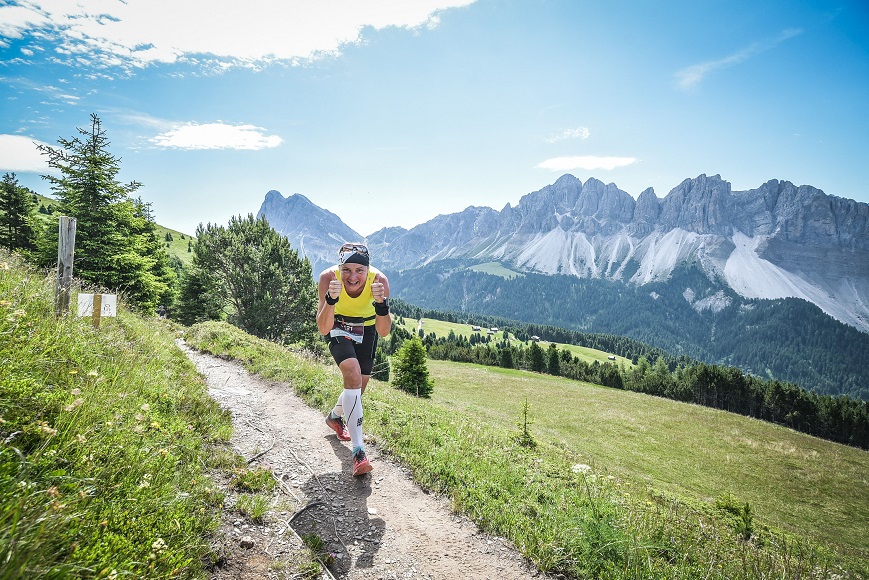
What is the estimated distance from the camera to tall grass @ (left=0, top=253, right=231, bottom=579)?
225 cm

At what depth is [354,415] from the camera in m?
6.37

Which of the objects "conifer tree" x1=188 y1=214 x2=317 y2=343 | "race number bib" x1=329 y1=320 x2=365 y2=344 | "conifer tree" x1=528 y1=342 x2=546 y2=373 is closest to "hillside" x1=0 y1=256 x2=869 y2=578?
"race number bib" x1=329 y1=320 x2=365 y2=344

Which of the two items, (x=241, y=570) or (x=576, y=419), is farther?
(x=576, y=419)

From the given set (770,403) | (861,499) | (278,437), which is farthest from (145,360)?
(770,403)

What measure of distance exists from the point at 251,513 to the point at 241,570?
38.1 inches

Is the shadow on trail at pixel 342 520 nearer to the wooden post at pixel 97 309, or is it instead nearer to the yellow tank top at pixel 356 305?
the yellow tank top at pixel 356 305

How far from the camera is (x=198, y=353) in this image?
15812 millimetres

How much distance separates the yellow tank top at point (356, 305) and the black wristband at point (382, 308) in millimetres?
136

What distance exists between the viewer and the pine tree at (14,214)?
38.5 meters

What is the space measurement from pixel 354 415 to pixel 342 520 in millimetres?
1687

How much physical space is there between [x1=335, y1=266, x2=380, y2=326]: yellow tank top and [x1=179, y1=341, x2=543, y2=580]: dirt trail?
2.65m

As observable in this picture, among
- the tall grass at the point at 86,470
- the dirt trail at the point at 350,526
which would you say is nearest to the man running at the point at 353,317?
the dirt trail at the point at 350,526

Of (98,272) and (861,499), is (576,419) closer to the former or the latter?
(861,499)

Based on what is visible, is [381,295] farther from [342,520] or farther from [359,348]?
[342,520]
